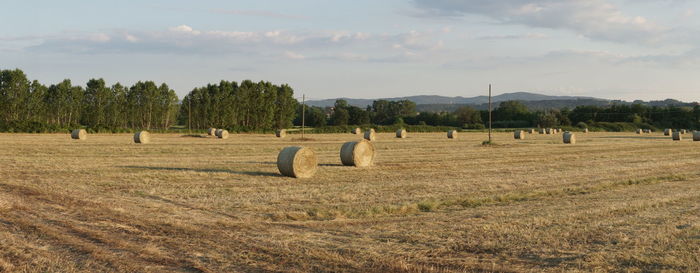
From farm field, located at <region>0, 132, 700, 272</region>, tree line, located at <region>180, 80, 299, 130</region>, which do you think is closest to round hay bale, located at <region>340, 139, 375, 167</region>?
farm field, located at <region>0, 132, 700, 272</region>

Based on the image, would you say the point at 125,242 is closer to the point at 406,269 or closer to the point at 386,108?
the point at 406,269

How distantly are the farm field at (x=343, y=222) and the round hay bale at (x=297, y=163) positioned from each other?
414 mm

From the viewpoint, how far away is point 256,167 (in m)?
22.2

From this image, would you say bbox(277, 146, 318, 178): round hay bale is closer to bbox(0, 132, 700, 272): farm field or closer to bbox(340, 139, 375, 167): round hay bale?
bbox(0, 132, 700, 272): farm field

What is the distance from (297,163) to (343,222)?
8.13 meters

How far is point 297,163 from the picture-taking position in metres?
18.7

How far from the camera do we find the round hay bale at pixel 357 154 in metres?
22.9

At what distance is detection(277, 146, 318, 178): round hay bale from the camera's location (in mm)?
18681

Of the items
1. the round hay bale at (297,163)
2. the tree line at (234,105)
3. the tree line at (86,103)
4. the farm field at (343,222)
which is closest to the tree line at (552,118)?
the tree line at (234,105)

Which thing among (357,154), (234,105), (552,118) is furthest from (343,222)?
(552,118)

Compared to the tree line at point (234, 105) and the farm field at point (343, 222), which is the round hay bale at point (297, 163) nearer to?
the farm field at point (343, 222)

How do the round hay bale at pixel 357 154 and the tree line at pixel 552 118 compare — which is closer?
the round hay bale at pixel 357 154

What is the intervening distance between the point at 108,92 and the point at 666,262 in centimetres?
9804

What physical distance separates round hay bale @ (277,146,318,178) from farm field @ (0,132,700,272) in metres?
Answer: 0.41
